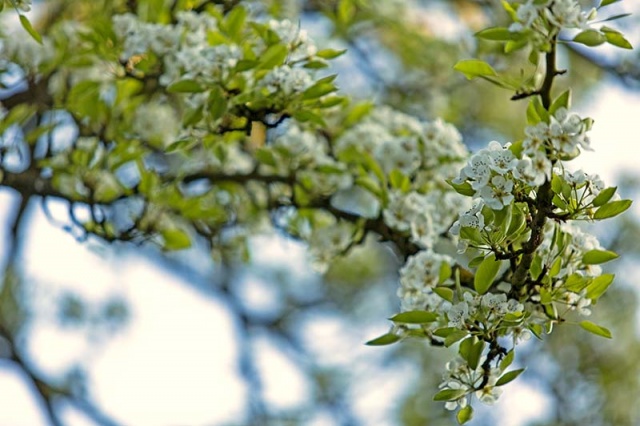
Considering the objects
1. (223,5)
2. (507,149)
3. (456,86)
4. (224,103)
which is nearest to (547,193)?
(507,149)

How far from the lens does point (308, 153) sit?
1.76 meters

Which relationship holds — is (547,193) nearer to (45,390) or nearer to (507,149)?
(507,149)

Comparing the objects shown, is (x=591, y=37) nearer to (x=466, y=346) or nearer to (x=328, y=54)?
(x=466, y=346)

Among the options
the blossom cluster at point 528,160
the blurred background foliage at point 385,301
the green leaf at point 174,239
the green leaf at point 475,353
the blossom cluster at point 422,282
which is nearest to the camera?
the blossom cluster at point 528,160

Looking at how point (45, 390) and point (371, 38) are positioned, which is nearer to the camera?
point (45, 390)

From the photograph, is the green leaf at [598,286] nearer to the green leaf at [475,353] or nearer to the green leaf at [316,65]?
the green leaf at [475,353]

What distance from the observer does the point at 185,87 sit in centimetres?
136

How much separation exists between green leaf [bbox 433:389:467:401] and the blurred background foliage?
151 cm

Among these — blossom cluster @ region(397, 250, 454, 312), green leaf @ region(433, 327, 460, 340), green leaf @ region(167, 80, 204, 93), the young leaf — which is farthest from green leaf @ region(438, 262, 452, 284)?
green leaf @ region(167, 80, 204, 93)

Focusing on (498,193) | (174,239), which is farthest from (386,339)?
(174,239)

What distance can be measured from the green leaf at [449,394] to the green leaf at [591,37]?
412 millimetres

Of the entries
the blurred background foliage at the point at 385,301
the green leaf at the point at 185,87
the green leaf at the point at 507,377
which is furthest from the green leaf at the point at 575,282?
the blurred background foliage at the point at 385,301

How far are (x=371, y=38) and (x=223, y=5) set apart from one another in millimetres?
1462

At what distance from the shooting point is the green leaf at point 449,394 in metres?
1.09
